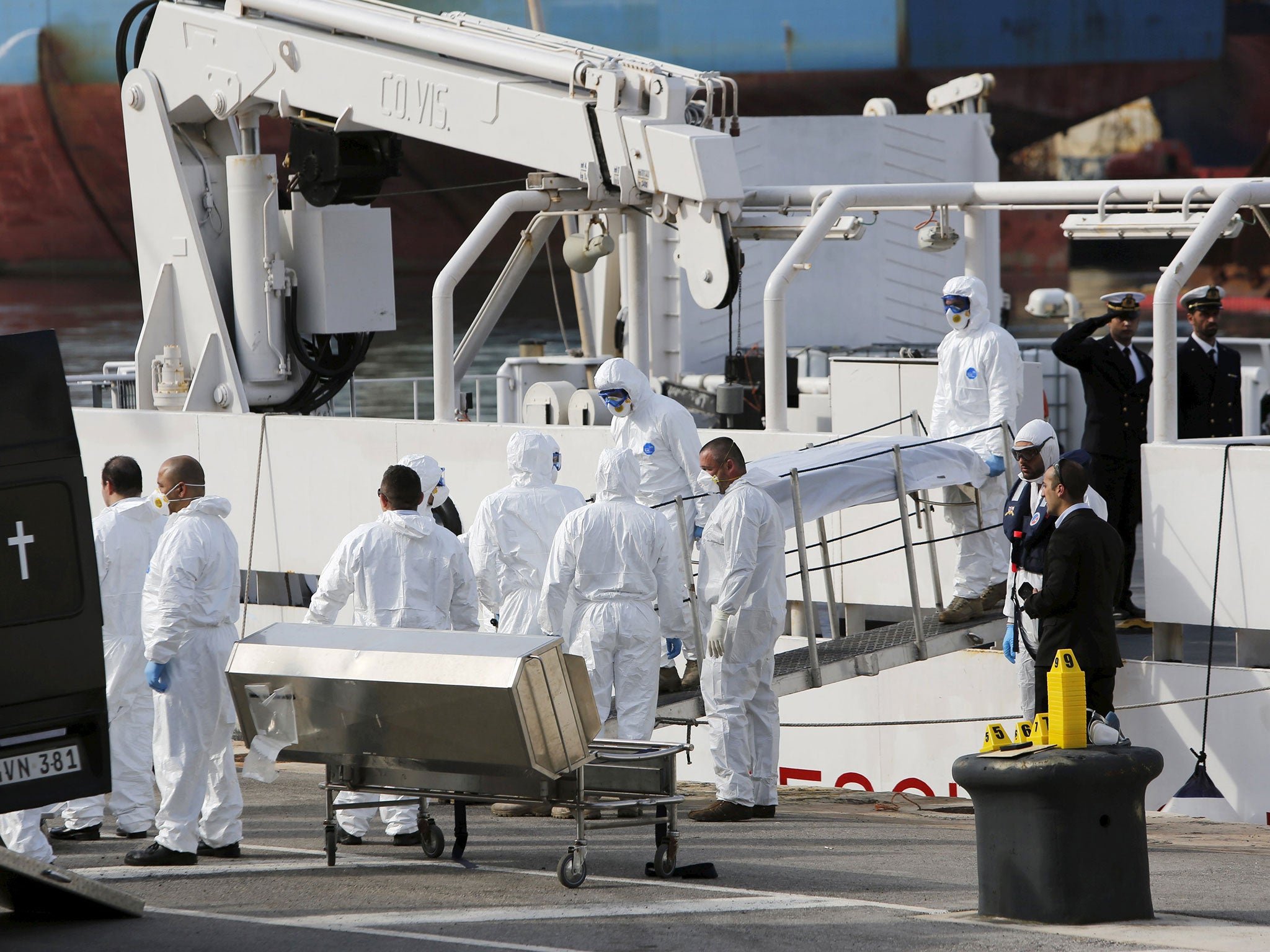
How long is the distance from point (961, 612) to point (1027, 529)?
1.31 m

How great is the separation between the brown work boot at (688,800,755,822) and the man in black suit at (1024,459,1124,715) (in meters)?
1.46

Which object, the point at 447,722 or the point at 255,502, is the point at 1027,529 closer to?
the point at 447,722

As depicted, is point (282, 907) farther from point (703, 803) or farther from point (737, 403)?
point (737, 403)

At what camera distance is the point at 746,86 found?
31.4 meters

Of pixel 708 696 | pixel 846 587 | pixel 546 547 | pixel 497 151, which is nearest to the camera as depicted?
pixel 708 696

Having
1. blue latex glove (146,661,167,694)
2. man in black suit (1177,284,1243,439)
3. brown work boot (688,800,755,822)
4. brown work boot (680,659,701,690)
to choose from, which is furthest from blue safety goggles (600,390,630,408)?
man in black suit (1177,284,1243,439)

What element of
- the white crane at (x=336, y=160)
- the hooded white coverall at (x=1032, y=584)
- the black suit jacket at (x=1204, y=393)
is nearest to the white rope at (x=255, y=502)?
the white crane at (x=336, y=160)

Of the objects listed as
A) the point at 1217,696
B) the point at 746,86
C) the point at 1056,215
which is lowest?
the point at 1217,696

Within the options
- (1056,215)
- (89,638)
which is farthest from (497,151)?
(1056,215)

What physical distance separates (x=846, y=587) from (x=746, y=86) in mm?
22812

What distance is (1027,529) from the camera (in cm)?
773

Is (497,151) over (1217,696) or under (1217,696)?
over

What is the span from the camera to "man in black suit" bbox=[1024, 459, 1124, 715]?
7027 millimetres

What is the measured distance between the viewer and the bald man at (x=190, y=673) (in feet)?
20.9
